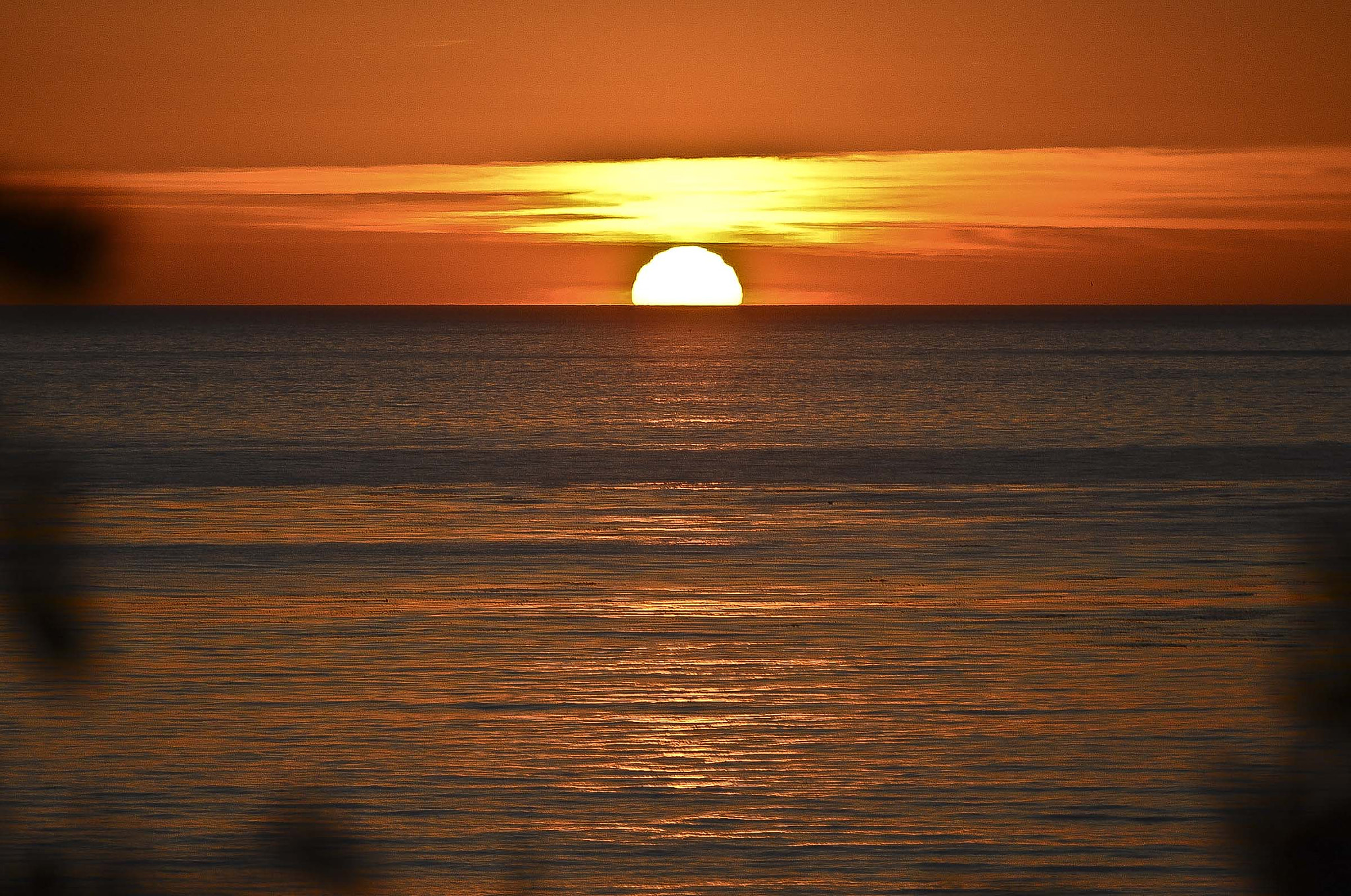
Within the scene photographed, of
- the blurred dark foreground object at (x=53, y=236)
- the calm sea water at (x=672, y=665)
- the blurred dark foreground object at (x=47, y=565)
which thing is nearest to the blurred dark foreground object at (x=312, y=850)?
the calm sea water at (x=672, y=665)

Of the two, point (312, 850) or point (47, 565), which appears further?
point (312, 850)

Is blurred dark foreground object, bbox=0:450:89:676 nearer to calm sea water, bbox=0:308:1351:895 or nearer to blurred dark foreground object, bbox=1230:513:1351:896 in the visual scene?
calm sea water, bbox=0:308:1351:895

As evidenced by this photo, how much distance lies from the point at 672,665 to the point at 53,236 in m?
14.4

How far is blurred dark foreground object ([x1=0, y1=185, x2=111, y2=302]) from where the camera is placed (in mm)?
2074

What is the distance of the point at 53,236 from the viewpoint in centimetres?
209

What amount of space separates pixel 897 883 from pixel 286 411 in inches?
2061

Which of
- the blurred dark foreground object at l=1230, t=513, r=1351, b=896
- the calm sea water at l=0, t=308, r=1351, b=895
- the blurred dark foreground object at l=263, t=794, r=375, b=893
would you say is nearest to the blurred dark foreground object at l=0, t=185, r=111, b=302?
the calm sea water at l=0, t=308, r=1351, b=895

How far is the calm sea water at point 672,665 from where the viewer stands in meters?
11.0

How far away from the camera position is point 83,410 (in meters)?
58.5

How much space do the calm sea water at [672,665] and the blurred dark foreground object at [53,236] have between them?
0.38ft

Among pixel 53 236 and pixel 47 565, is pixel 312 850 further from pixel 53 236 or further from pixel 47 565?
pixel 53 236

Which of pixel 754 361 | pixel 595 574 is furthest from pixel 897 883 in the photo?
pixel 754 361

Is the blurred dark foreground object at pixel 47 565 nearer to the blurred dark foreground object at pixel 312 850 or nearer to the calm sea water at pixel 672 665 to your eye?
the calm sea water at pixel 672 665

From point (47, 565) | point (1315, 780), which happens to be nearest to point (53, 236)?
point (47, 565)
